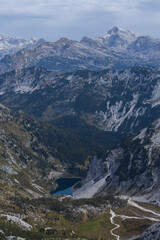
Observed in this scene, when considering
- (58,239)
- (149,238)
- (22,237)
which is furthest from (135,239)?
(22,237)

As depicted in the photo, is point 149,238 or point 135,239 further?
point 135,239

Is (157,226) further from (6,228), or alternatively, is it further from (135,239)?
(6,228)

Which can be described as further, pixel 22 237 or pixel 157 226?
pixel 22 237

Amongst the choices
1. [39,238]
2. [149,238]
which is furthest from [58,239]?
[149,238]

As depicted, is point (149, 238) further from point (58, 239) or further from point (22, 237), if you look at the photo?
point (22, 237)

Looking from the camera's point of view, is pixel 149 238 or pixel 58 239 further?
pixel 58 239

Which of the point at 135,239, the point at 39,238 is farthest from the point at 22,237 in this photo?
the point at 135,239

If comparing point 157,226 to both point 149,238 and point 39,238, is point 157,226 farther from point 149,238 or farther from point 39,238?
point 39,238
